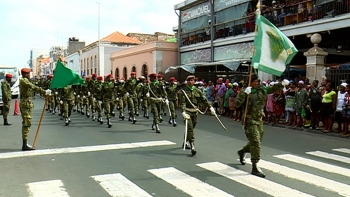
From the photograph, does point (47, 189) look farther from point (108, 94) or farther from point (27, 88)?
point (108, 94)

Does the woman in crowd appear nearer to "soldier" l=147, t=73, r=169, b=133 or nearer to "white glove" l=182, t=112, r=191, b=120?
"soldier" l=147, t=73, r=169, b=133

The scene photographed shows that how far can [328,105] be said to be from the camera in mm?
12367

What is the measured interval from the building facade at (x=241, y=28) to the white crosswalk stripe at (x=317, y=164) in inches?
415

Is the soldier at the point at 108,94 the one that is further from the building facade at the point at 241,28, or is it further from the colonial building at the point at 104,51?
the colonial building at the point at 104,51

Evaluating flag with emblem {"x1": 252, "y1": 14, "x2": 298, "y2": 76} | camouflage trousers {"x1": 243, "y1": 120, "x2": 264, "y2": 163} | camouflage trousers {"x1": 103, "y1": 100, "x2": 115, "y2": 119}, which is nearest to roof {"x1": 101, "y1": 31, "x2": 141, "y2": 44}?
camouflage trousers {"x1": 103, "y1": 100, "x2": 115, "y2": 119}

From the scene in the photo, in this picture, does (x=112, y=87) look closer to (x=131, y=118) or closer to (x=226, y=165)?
(x=131, y=118)

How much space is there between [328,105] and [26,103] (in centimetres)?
916

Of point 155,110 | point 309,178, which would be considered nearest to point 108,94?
point 155,110

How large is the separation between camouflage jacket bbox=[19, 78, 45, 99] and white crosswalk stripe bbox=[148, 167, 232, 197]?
3.99 metres

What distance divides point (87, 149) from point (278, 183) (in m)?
4.84

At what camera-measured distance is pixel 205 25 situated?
29406 millimetres

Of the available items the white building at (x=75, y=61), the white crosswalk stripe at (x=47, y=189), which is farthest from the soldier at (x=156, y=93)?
the white building at (x=75, y=61)

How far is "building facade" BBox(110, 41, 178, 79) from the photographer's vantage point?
3372 centimetres

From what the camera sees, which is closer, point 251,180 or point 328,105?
point 251,180
